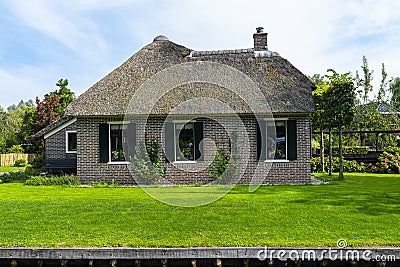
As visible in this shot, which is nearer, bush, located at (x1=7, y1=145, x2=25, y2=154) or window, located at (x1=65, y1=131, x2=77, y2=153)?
window, located at (x1=65, y1=131, x2=77, y2=153)

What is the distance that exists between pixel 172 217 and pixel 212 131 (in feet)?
21.5

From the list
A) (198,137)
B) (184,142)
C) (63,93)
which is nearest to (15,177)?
(184,142)

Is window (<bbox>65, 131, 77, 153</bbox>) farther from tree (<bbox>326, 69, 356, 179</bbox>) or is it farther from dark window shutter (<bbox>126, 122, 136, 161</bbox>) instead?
tree (<bbox>326, 69, 356, 179</bbox>)

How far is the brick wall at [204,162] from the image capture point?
13.9 metres

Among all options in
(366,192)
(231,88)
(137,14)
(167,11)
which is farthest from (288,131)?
(137,14)

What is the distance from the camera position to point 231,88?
14.4 metres

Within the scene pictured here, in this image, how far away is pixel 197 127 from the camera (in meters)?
14.0

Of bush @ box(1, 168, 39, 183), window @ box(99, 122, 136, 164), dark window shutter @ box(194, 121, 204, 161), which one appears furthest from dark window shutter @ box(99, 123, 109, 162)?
bush @ box(1, 168, 39, 183)

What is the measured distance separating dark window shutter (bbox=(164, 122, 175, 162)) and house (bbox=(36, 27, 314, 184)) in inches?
1.4

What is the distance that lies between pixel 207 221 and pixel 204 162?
22.1 ft

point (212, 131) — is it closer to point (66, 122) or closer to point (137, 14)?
point (137, 14)

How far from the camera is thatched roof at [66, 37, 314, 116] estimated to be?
13.8m

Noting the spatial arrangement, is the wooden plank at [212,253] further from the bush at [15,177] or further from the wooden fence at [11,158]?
the wooden fence at [11,158]

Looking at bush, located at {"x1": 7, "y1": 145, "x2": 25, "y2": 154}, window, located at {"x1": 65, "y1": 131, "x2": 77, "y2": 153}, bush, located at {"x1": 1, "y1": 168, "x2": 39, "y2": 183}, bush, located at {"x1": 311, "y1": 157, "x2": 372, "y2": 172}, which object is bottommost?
bush, located at {"x1": 1, "y1": 168, "x2": 39, "y2": 183}
